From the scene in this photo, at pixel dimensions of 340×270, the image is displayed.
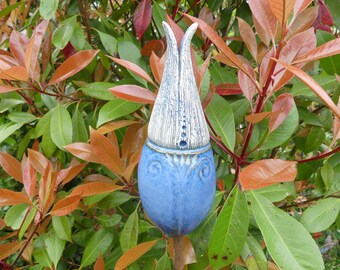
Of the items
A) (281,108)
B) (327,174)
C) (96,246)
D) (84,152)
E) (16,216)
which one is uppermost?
(281,108)

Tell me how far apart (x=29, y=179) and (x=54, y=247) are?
0.72 ft

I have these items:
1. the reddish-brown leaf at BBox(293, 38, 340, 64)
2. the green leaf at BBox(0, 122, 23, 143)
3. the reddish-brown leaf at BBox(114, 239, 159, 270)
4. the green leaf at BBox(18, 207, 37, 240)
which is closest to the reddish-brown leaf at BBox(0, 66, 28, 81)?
the green leaf at BBox(0, 122, 23, 143)

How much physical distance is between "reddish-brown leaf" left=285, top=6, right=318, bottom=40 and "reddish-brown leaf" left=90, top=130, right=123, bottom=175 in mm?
427

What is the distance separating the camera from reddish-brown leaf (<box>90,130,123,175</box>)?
32.5 inches

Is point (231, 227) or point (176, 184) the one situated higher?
point (176, 184)

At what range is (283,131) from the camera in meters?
0.85

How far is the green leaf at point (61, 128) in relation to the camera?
95 centimetres

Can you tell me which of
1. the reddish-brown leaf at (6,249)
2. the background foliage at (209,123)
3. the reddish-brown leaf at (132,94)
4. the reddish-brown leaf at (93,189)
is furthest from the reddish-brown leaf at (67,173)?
the reddish-brown leaf at (132,94)

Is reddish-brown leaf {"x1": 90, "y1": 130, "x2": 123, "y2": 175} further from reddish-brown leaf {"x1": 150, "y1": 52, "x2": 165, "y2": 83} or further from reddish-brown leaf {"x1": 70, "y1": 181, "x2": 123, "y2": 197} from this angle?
reddish-brown leaf {"x1": 150, "y1": 52, "x2": 165, "y2": 83}

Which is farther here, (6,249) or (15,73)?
(6,249)

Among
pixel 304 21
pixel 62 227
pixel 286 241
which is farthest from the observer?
pixel 62 227

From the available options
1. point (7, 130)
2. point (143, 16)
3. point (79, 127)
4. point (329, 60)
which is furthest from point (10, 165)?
point (329, 60)

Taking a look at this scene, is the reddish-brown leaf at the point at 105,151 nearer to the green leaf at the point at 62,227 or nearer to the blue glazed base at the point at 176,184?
the blue glazed base at the point at 176,184

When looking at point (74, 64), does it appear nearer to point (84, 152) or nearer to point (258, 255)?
point (84, 152)
